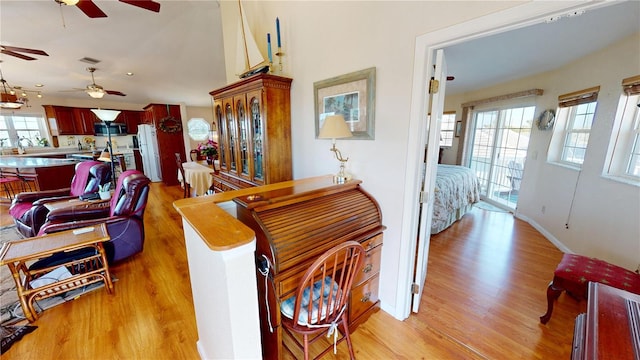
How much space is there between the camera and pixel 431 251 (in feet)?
9.13

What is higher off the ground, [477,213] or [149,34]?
[149,34]

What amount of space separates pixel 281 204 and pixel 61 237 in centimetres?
212

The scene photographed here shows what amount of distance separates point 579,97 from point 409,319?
341cm

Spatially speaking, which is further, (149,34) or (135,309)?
(149,34)

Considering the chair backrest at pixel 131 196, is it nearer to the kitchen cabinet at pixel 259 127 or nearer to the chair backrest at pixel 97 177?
the chair backrest at pixel 97 177

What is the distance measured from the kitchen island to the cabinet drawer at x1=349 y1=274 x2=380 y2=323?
5544 millimetres

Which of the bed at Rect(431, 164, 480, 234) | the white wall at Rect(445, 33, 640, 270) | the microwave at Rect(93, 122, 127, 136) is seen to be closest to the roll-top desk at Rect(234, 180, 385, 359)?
the bed at Rect(431, 164, 480, 234)

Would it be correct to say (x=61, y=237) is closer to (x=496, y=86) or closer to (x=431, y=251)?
(x=431, y=251)

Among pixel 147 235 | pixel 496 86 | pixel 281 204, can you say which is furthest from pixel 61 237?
pixel 496 86

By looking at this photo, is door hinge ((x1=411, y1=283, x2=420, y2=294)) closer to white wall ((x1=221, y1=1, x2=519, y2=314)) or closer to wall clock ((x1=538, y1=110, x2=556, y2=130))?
white wall ((x1=221, y1=1, x2=519, y2=314))

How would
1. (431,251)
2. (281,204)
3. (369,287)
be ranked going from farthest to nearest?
(431,251)
(369,287)
(281,204)

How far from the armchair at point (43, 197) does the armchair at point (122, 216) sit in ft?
1.74

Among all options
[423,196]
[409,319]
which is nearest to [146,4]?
[423,196]

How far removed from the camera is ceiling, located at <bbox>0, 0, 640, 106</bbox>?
216 centimetres
